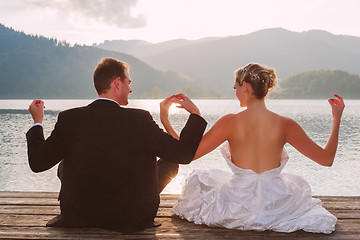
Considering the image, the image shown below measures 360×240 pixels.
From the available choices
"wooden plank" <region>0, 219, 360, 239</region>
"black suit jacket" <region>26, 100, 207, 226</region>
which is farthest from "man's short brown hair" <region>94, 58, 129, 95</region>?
"wooden plank" <region>0, 219, 360, 239</region>

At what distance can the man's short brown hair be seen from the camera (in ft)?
8.98

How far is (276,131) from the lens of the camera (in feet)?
10.1

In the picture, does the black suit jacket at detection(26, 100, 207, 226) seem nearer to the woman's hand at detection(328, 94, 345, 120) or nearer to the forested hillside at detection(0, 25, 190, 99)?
the woman's hand at detection(328, 94, 345, 120)

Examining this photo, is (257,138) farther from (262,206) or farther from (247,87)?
(262,206)

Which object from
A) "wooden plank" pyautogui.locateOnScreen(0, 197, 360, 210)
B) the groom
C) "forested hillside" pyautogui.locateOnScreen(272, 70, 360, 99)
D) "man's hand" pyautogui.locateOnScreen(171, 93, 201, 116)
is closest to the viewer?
the groom

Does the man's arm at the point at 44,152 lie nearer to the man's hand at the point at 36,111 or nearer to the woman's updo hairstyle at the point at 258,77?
the man's hand at the point at 36,111

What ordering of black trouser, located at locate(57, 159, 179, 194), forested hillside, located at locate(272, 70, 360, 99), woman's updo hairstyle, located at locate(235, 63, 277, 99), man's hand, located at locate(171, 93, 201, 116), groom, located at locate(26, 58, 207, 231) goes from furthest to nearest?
forested hillside, located at locate(272, 70, 360, 99)
black trouser, located at locate(57, 159, 179, 194)
woman's updo hairstyle, located at locate(235, 63, 277, 99)
man's hand, located at locate(171, 93, 201, 116)
groom, located at locate(26, 58, 207, 231)

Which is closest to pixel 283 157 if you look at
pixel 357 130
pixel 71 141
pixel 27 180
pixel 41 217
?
pixel 71 141

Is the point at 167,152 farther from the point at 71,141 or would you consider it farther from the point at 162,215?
the point at 162,215

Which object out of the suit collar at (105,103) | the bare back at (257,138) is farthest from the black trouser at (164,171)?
the suit collar at (105,103)

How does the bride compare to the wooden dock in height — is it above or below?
above

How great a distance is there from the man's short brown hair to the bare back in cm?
103

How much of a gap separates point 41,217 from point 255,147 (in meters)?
2.16

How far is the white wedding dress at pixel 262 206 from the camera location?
3.10 metres
